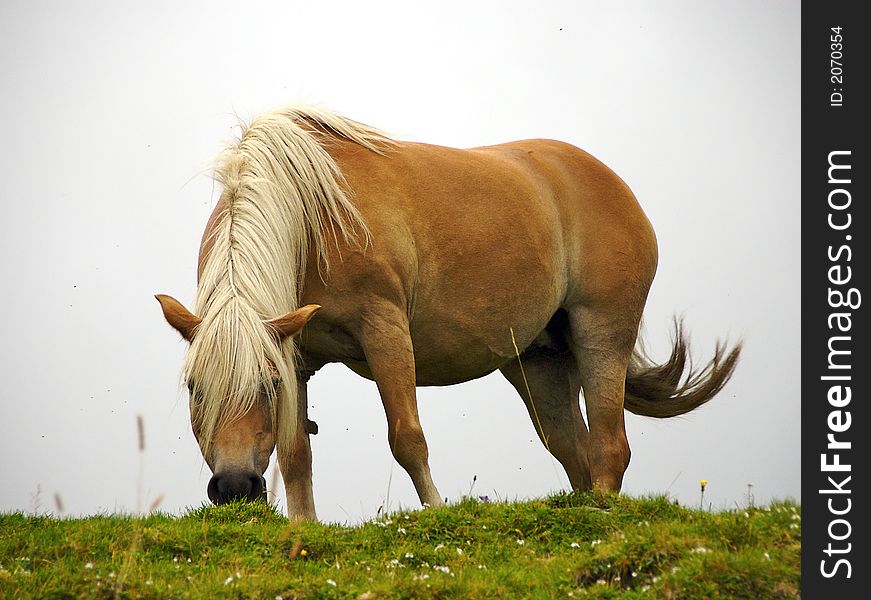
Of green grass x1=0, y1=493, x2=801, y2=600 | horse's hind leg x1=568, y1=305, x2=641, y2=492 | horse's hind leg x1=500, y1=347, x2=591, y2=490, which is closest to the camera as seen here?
green grass x1=0, y1=493, x2=801, y2=600

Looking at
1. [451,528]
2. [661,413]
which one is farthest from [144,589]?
[661,413]

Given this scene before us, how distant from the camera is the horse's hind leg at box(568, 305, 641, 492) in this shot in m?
9.03

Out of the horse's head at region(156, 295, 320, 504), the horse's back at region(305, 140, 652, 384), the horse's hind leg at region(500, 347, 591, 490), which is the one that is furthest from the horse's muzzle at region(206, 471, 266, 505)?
the horse's hind leg at region(500, 347, 591, 490)

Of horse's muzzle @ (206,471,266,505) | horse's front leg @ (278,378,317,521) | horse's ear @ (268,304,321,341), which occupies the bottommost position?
horse's front leg @ (278,378,317,521)

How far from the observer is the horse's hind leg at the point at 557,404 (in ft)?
31.8

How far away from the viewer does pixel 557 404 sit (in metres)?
9.80

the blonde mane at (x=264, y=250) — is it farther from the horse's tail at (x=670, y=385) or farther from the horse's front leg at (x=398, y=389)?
the horse's tail at (x=670, y=385)

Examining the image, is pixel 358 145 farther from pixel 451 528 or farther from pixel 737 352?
pixel 737 352

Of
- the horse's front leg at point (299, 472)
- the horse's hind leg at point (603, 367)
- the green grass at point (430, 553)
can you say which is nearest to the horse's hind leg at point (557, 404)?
the horse's hind leg at point (603, 367)

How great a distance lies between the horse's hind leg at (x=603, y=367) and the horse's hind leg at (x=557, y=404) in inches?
19.5

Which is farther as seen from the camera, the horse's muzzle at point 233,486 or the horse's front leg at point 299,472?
the horse's front leg at point 299,472

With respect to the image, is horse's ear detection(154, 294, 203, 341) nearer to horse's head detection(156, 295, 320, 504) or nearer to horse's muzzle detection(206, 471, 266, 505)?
horse's head detection(156, 295, 320, 504)
